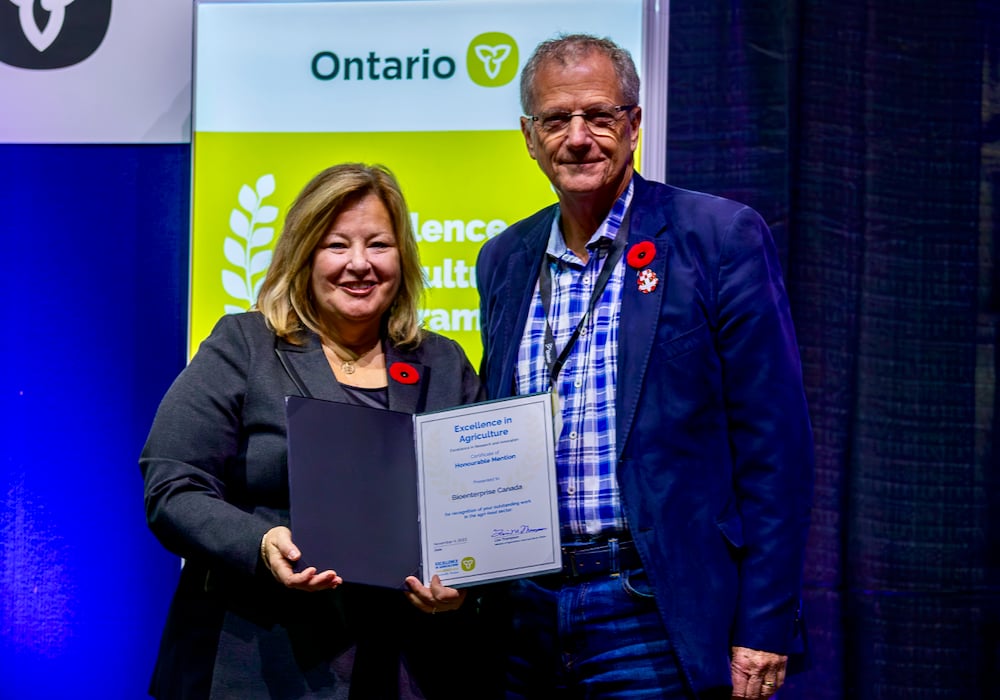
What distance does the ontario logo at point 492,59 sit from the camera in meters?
3.15

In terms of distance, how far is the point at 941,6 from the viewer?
3105 mm

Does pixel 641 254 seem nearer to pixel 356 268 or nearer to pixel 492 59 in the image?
pixel 356 268

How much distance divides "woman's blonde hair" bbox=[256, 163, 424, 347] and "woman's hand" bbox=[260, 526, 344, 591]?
44 centimetres

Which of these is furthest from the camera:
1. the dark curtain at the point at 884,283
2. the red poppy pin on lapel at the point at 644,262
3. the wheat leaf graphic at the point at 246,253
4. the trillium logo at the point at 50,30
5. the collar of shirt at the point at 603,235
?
the trillium logo at the point at 50,30

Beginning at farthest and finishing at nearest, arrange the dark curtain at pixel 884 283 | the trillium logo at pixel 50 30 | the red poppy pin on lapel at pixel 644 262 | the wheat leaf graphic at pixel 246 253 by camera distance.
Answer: the trillium logo at pixel 50 30, the wheat leaf graphic at pixel 246 253, the dark curtain at pixel 884 283, the red poppy pin on lapel at pixel 644 262

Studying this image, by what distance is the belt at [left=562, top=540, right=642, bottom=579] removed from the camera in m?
1.96

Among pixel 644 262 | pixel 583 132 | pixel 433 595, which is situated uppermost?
pixel 583 132

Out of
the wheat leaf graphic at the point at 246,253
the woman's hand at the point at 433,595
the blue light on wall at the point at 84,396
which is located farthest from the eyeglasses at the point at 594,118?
the blue light on wall at the point at 84,396

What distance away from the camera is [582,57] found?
2121mm

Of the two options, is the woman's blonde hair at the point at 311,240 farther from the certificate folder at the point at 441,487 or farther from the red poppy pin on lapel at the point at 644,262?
the red poppy pin on lapel at the point at 644,262

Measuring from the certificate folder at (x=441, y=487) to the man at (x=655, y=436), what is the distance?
4.6 inches
